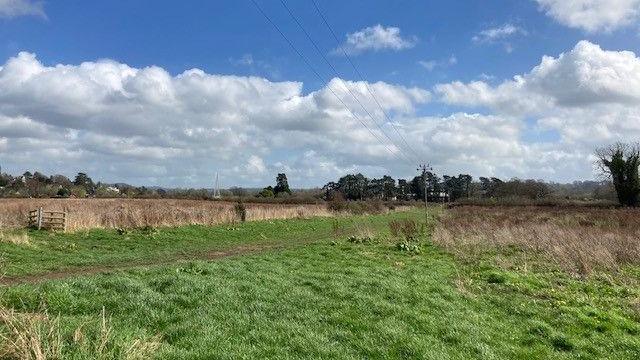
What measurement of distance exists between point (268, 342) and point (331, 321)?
1.83 metres

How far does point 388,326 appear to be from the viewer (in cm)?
941

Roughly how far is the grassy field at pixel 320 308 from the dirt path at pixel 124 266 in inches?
3.2

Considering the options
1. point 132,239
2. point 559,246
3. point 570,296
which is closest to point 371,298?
point 570,296

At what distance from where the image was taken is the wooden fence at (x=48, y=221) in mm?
25797

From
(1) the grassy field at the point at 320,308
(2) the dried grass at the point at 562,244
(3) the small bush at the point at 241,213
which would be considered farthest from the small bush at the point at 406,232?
(3) the small bush at the point at 241,213

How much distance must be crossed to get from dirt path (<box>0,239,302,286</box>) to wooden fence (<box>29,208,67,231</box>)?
854 centimetres

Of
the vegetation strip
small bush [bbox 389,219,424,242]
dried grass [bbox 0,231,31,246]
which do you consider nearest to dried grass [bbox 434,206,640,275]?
small bush [bbox 389,219,424,242]

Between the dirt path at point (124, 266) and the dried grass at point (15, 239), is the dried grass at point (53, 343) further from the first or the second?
the dried grass at point (15, 239)

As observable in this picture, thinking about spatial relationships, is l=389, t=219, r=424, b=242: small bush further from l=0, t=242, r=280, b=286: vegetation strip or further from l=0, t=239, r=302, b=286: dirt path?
l=0, t=242, r=280, b=286: vegetation strip

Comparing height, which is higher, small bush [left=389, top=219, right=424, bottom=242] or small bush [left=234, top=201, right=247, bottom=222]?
small bush [left=234, top=201, right=247, bottom=222]

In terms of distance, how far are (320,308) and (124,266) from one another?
9.81 metres

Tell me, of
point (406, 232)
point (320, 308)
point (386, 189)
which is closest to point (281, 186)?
point (386, 189)

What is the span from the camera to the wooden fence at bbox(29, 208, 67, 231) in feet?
84.6

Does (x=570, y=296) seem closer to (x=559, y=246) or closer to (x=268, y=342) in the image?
(x=559, y=246)
